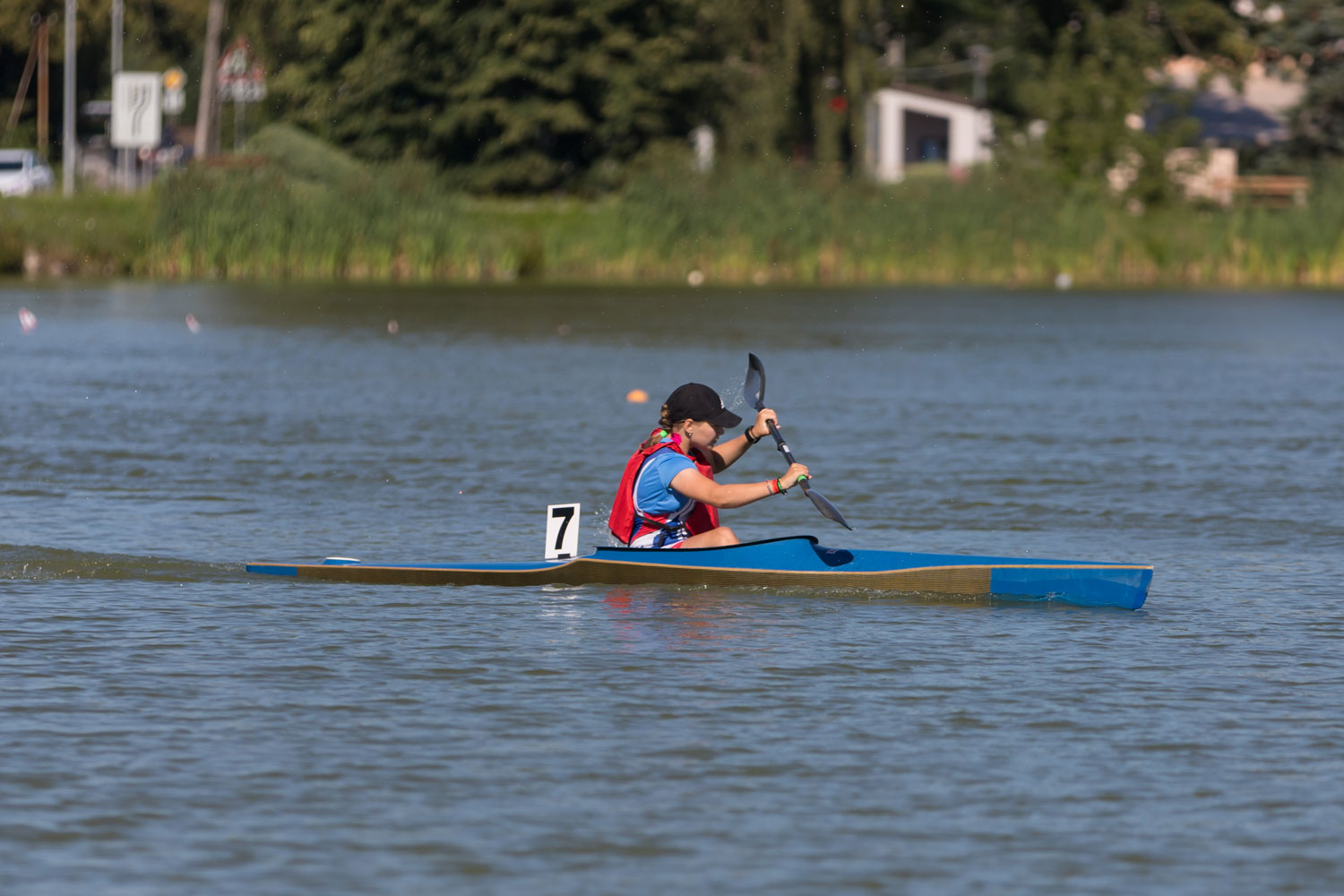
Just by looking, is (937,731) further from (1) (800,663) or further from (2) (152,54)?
(2) (152,54)

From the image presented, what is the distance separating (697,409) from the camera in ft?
36.2

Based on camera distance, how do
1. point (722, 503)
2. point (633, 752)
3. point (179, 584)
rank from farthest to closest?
point (179, 584)
point (722, 503)
point (633, 752)

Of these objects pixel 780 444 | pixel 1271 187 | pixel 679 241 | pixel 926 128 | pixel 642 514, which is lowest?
pixel 642 514

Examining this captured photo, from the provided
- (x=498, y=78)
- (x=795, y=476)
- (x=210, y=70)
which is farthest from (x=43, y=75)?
(x=795, y=476)

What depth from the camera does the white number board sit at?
1153cm

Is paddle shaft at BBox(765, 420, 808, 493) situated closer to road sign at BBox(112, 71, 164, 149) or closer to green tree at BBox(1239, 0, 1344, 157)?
road sign at BBox(112, 71, 164, 149)

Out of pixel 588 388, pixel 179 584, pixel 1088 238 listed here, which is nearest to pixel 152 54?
pixel 1088 238

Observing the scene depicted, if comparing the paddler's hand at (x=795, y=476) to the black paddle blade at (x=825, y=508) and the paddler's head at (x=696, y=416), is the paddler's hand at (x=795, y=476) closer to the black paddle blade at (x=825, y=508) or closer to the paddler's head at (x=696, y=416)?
the paddler's head at (x=696, y=416)

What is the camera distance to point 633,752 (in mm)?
7910

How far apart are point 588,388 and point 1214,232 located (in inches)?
962

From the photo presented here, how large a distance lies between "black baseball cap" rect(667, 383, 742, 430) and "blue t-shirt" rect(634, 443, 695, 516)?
204 mm

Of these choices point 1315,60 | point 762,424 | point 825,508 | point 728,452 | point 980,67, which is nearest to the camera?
point 762,424

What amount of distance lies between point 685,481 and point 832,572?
0.87 m

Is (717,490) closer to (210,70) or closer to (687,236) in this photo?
(687,236)
